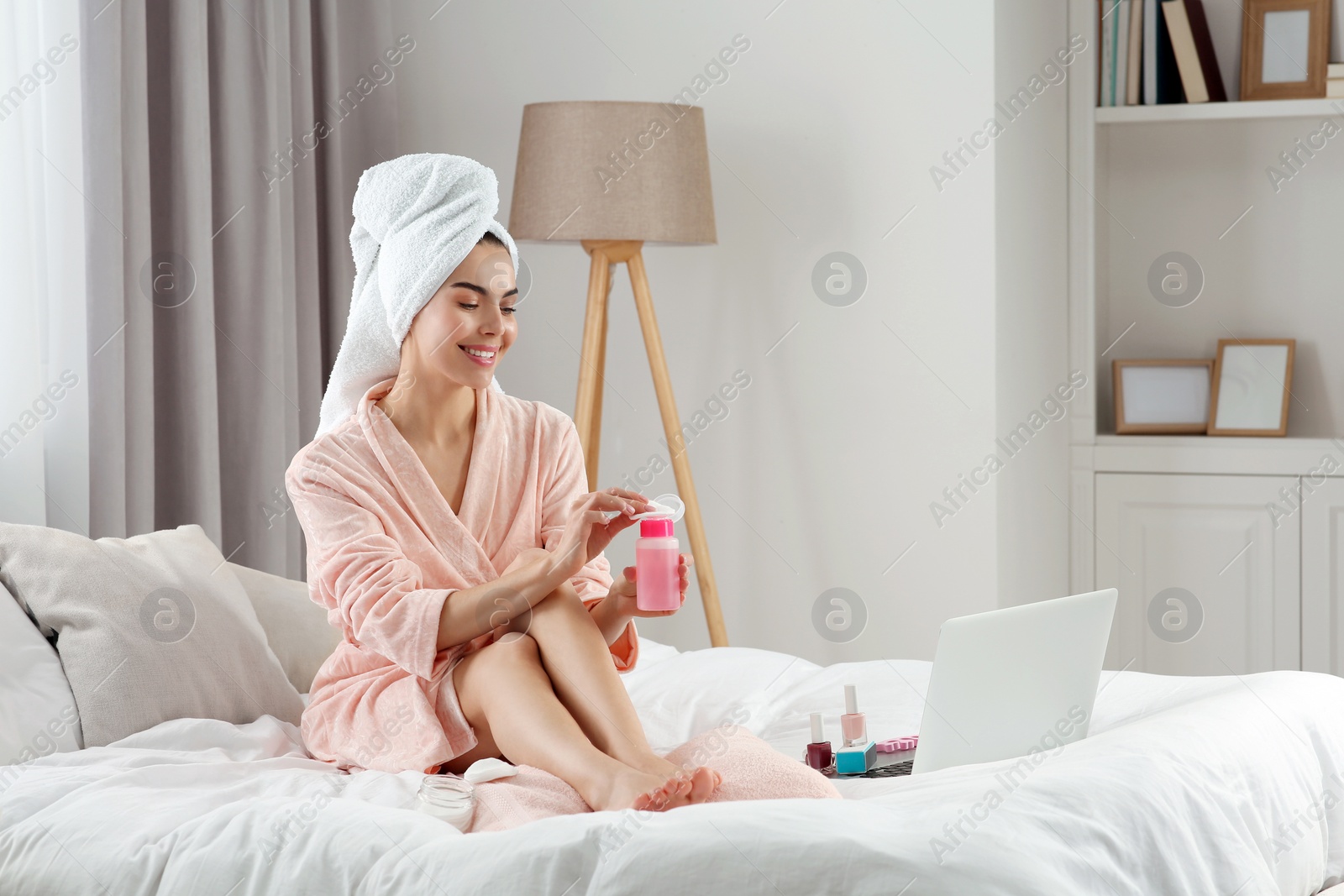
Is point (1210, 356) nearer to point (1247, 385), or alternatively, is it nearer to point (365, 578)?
point (1247, 385)

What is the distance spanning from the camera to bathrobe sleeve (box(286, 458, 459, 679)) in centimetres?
149

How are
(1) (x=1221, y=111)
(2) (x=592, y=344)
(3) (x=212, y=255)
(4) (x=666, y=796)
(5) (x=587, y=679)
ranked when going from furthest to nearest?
(1) (x=1221, y=111) < (2) (x=592, y=344) < (3) (x=212, y=255) < (5) (x=587, y=679) < (4) (x=666, y=796)

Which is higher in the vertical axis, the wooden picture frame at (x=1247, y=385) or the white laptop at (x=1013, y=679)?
the wooden picture frame at (x=1247, y=385)

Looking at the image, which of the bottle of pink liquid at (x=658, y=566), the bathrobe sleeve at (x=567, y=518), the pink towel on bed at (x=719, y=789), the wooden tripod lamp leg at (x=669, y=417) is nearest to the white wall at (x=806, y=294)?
the wooden tripod lamp leg at (x=669, y=417)

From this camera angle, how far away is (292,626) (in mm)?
1907

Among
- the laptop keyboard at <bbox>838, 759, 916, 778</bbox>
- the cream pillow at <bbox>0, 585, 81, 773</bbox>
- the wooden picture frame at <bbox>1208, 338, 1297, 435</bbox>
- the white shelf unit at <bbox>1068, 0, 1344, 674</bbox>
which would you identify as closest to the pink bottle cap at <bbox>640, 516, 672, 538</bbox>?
the laptop keyboard at <bbox>838, 759, 916, 778</bbox>

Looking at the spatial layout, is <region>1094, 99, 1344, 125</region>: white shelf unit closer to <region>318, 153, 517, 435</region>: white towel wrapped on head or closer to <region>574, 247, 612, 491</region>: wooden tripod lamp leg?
<region>574, 247, 612, 491</region>: wooden tripod lamp leg

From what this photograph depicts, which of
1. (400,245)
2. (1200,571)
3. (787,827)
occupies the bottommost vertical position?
(1200,571)

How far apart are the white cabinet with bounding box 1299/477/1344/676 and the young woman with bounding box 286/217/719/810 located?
204cm

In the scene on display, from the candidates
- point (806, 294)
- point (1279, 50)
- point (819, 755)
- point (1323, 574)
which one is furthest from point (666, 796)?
point (1279, 50)

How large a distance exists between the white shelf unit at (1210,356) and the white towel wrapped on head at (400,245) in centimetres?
203

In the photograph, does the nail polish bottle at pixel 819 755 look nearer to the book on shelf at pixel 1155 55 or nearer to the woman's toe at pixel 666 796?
the woman's toe at pixel 666 796

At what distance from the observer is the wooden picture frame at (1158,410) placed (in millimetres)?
3264

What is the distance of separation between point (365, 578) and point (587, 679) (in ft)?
0.98
